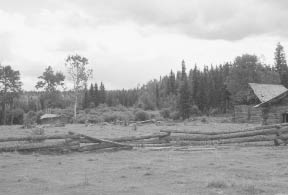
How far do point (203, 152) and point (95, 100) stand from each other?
329 feet

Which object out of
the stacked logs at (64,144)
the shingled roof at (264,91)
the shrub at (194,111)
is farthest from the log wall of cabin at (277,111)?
the shrub at (194,111)

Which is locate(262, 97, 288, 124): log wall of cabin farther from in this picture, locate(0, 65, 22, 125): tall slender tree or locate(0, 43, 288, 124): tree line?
locate(0, 65, 22, 125): tall slender tree

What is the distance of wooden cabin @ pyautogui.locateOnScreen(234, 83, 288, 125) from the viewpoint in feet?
120

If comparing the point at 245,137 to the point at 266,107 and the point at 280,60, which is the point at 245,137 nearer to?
the point at 266,107

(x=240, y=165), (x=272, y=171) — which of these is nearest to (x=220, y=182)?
(x=272, y=171)

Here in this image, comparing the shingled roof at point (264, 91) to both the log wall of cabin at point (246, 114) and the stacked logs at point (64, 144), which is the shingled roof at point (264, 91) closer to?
the log wall of cabin at point (246, 114)

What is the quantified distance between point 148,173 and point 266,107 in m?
29.9

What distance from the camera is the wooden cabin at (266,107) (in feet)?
120

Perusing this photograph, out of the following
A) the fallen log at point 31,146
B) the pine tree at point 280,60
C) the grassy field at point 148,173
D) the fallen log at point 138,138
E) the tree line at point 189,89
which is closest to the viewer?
the grassy field at point 148,173

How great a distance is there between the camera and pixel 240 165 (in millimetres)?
12617

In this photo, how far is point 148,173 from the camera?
1112 cm

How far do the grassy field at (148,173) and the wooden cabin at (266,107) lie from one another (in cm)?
2122

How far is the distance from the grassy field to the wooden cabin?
69.6ft

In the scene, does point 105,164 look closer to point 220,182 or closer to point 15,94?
point 220,182
